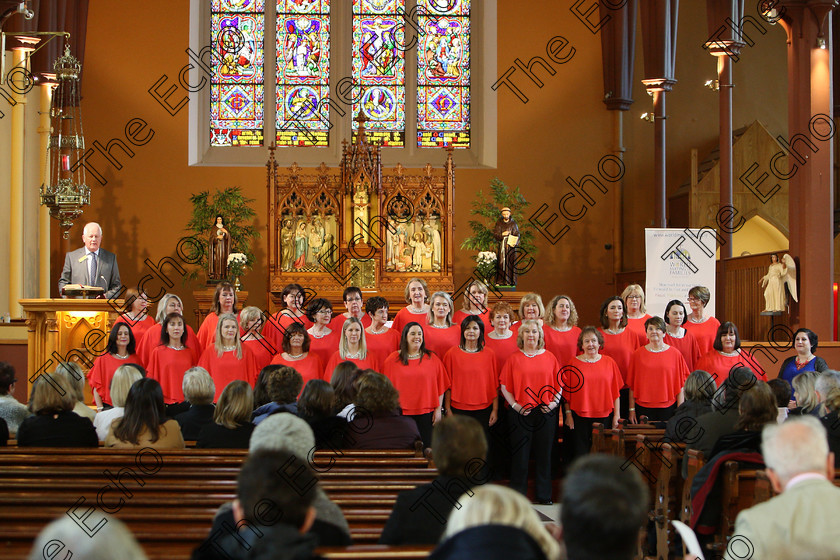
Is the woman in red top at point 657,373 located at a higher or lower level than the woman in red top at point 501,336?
lower

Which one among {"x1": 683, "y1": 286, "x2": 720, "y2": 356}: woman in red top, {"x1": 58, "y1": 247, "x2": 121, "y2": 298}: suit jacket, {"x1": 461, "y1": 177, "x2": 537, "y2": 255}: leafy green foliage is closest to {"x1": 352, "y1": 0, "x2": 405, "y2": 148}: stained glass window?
{"x1": 461, "y1": 177, "x2": 537, "y2": 255}: leafy green foliage

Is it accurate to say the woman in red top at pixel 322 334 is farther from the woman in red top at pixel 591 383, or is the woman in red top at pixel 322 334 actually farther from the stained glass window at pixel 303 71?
the stained glass window at pixel 303 71

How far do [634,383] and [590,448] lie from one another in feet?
1.88

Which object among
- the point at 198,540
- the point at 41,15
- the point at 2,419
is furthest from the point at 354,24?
the point at 198,540

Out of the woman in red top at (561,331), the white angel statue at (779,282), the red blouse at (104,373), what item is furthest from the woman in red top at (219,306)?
the white angel statue at (779,282)

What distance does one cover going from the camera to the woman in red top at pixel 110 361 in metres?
6.41

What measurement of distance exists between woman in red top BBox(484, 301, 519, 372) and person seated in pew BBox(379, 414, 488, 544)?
12.6 feet

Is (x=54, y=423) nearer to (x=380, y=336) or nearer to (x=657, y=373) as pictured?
(x=380, y=336)

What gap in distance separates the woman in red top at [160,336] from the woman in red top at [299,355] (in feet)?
2.56

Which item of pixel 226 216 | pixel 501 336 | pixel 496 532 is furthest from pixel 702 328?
pixel 226 216

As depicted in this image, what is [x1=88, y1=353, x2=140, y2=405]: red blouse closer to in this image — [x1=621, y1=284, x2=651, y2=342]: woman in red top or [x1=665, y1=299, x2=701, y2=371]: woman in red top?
[x1=621, y1=284, x2=651, y2=342]: woman in red top

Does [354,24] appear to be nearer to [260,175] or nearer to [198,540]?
[260,175]

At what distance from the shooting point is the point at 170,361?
6.45 metres

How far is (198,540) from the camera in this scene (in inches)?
113
